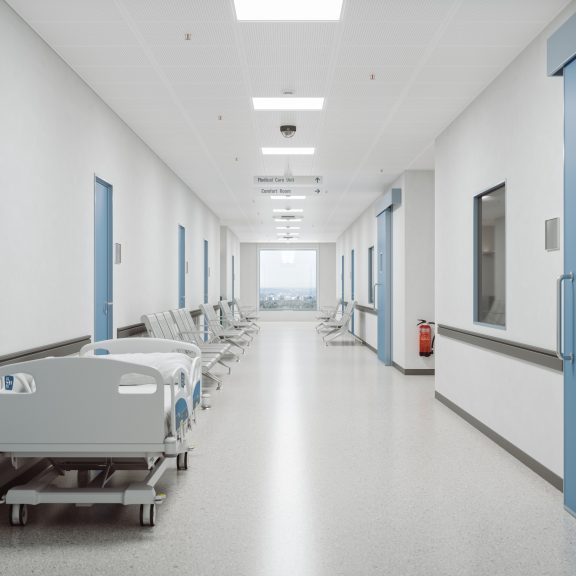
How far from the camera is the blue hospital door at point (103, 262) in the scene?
5.88m

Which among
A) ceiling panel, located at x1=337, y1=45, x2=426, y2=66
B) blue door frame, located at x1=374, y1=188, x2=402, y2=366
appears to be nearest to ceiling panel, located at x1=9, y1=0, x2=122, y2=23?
ceiling panel, located at x1=337, y1=45, x2=426, y2=66

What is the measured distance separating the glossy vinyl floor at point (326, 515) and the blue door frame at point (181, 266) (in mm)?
4979

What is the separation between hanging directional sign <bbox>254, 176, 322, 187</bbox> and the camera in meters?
8.53

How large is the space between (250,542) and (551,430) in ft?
7.44

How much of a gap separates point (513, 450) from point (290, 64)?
363 centimetres

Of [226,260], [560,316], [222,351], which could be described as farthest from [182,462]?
[226,260]

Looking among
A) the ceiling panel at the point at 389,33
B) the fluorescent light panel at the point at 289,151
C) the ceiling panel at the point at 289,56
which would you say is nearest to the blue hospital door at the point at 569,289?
the ceiling panel at the point at 389,33

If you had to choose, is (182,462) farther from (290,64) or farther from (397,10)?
(397,10)

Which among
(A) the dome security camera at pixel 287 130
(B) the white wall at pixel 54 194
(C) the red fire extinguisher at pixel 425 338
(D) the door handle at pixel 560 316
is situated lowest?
(C) the red fire extinguisher at pixel 425 338

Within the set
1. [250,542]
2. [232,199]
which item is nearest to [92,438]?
[250,542]

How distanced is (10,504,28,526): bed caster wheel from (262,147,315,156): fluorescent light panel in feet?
18.7

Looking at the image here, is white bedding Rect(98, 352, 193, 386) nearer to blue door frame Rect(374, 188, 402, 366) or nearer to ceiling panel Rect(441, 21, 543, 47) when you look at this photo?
ceiling panel Rect(441, 21, 543, 47)

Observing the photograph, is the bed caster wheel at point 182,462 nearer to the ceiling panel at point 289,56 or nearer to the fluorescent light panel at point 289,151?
the ceiling panel at point 289,56

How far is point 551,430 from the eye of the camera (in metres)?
4.04
